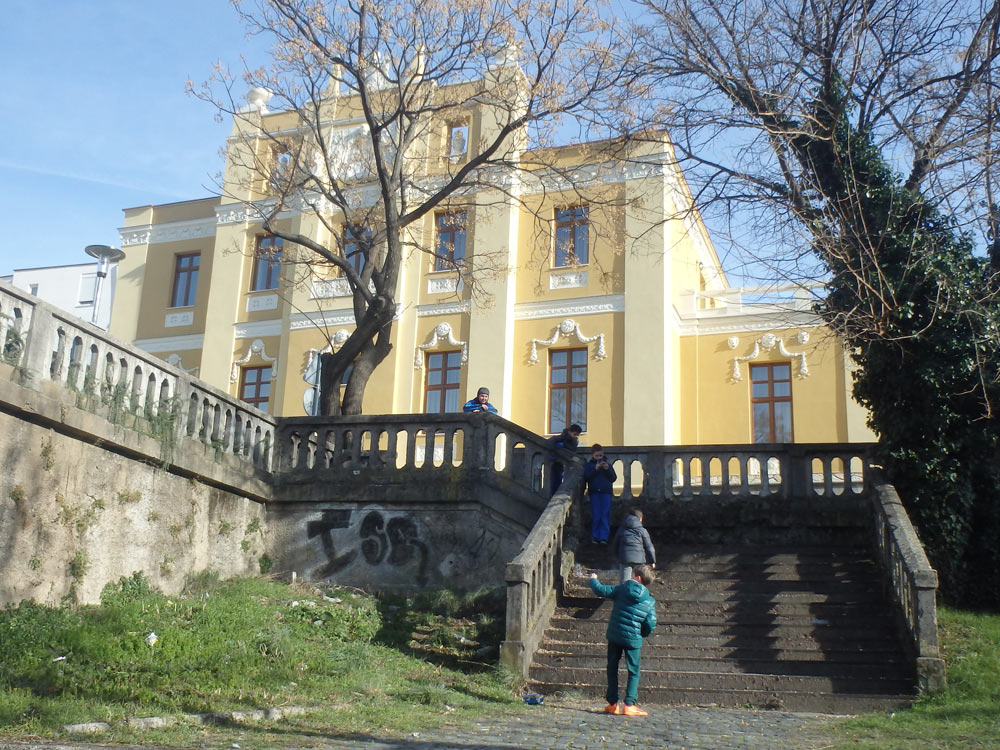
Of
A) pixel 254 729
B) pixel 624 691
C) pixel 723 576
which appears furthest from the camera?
pixel 723 576

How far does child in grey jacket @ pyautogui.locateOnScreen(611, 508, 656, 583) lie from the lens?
38.5 ft

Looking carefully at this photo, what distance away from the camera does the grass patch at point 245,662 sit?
26.0 feet

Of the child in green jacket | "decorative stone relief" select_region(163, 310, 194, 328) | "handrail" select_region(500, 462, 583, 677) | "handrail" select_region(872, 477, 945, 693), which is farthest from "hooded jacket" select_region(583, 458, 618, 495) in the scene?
"decorative stone relief" select_region(163, 310, 194, 328)

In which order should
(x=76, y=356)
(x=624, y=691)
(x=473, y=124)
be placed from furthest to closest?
(x=473, y=124)
(x=76, y=356)
(x=624, y=691)

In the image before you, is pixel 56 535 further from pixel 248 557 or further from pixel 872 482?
pixel 872 482

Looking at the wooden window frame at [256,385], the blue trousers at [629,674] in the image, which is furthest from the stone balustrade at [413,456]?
the wooden window frame at [256,385]

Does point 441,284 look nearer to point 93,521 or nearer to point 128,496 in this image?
point 128,496

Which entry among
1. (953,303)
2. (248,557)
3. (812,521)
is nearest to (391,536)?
(248,557)

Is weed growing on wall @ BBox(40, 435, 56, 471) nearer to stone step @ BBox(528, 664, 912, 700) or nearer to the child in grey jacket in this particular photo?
stone step @ BBox(528, 664, 912, 700)

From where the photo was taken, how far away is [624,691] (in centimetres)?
1016

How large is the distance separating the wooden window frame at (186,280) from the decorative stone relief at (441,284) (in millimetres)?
7455

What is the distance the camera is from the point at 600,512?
46.1ft

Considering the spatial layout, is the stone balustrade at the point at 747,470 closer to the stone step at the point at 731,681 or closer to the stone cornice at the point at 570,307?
the stone step at the point at 731,681

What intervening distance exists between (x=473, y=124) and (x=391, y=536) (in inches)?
692
